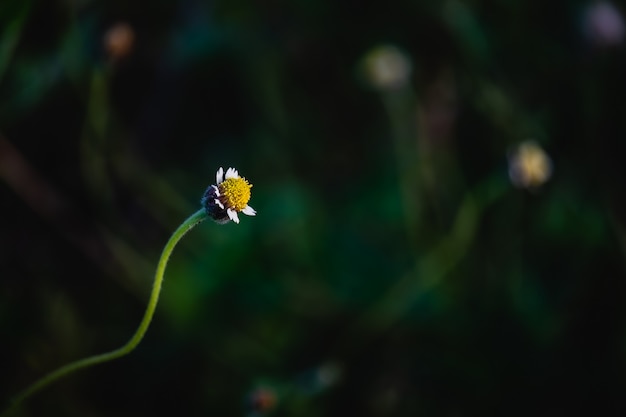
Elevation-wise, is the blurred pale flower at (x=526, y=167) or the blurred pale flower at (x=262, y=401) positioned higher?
the blurred pale flower at (x=526, y=167)

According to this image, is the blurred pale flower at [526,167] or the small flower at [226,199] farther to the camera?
the blurred pale flower at [526,167]

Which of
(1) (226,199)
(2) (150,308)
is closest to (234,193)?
(1) (226,199)

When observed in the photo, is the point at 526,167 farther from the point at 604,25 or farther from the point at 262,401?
the point at 262,401

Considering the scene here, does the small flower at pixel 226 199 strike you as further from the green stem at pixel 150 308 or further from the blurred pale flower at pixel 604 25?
the blurred pale flower at pixel 604 25

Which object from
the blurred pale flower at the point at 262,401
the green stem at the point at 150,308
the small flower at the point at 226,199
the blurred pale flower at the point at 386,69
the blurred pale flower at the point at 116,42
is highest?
the blurred pale flower at the point at 386,69

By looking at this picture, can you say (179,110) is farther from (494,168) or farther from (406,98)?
(494,168)

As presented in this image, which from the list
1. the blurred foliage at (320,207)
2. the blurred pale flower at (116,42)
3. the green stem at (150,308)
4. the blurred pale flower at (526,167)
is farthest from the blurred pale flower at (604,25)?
the green stem at (150,308)
